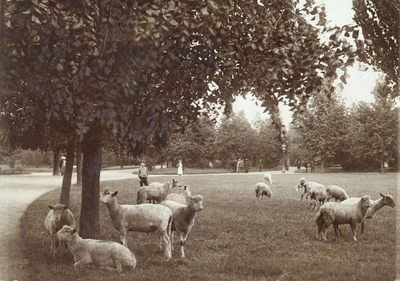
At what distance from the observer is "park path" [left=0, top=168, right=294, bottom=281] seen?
6.89 metres

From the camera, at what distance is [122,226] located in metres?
7.72

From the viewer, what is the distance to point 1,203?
15.8 meters

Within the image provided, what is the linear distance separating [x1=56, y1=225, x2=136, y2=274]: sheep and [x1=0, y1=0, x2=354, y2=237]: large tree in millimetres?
2419

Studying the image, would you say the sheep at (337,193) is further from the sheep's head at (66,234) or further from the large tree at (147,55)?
the sheep's head at (66,234)

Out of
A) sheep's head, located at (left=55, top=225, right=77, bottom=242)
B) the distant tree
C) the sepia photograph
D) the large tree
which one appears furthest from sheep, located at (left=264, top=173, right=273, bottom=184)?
sheep's head, located at (left=55, top=225, right=77, bottom=242)

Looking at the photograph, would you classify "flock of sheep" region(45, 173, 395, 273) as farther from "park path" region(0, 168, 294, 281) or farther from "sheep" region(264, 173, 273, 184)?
"sheep" region(264, 173, 273, 184)

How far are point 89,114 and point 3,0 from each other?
1.93 meters

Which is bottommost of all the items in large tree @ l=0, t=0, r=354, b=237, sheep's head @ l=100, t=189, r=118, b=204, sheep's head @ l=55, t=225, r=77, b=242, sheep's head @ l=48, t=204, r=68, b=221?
sheep's head @ l=55, t=225, r=77, b=242

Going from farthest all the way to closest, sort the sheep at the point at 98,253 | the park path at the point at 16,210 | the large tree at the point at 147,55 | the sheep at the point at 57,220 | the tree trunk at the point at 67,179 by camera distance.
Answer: the tree trunk at the point at 67,179 < the sheep at the point at 57,220 < the park path at the point at 16,210 < the sheep at the point at 98,253 < the large tree at the point at 147,55

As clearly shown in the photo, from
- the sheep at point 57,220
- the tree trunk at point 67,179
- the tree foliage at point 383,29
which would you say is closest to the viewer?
the sheep at point 57,220

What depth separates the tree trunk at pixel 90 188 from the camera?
7672mm

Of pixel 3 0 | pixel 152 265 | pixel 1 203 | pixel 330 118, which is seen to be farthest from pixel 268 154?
pixel 3 0

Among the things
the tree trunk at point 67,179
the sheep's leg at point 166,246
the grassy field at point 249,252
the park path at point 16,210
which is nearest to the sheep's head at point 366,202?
the grassy field at point 249,252

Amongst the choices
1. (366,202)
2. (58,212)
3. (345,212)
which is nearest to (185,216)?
(58,212)
